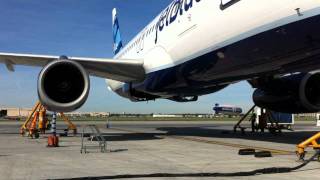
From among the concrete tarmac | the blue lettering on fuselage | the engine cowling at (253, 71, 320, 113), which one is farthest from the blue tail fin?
the concrete tarmac

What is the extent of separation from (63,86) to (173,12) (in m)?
3.93

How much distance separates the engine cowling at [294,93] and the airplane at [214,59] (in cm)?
3

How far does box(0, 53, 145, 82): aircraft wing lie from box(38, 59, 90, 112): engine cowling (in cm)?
229

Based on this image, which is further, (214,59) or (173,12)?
(173,12)

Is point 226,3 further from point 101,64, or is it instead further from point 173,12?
point 101,64

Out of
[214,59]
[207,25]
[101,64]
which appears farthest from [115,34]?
[207,25]

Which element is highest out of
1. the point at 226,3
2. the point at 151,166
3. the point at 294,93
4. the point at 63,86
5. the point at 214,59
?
the point at 226,3

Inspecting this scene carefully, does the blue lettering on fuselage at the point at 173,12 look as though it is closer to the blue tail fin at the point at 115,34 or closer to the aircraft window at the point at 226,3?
the aircraft window at the point at 226,3

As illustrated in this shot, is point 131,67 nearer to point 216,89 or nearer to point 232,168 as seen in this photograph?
point 216,89

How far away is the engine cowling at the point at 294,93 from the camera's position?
44.4 feet

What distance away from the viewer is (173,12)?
42.7 ft

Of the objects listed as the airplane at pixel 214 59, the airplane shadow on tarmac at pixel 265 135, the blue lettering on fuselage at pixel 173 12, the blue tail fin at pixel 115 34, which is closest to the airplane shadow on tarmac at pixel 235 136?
the airplane shadow on tarmac at pixel 265 135

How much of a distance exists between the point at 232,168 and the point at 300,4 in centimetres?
305

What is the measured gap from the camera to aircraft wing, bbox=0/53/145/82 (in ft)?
48.4
